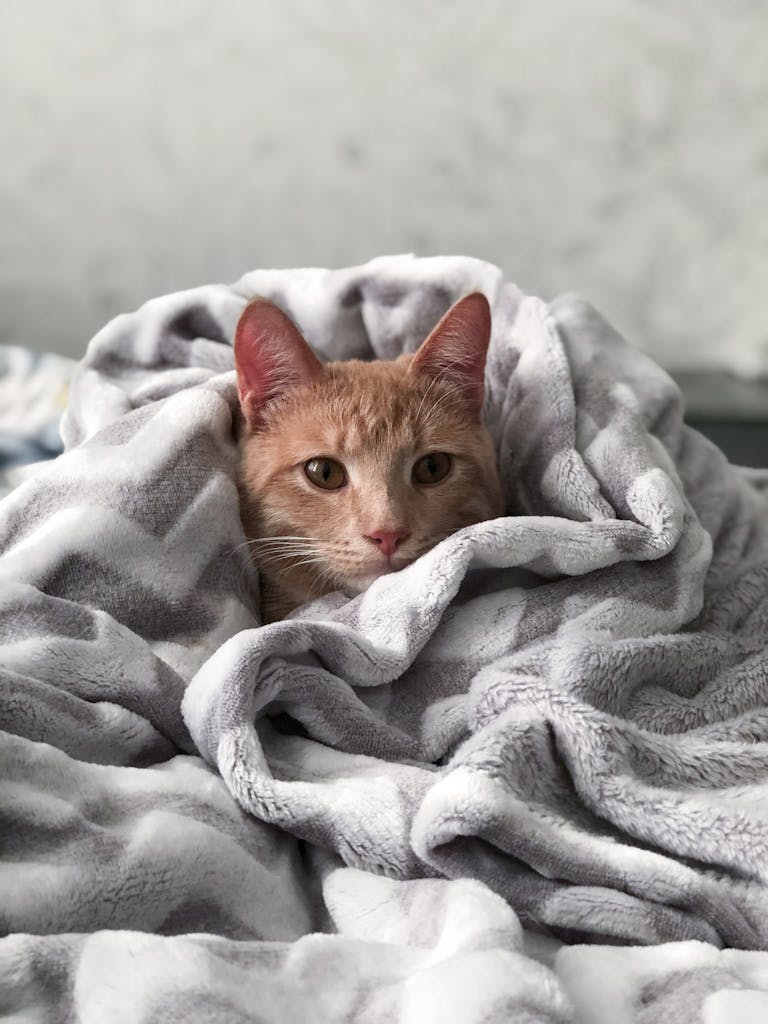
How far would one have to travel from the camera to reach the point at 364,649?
101cm

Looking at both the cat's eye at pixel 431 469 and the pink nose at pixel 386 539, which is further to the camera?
the cat's eye at pixel 431 469

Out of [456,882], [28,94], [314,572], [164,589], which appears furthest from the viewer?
[28,94]

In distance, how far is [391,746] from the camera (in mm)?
1005

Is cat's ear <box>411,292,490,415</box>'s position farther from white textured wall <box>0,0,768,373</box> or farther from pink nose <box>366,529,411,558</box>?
white textured wall <box>0,0,768,373</box>

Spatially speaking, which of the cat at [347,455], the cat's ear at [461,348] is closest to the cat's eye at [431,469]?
the cat at [347,455]

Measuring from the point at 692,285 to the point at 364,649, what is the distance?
4.76ft

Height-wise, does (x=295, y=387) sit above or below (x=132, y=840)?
above

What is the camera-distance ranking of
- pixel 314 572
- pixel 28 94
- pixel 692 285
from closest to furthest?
pixel 314 572 → pixel 28 94 → pixel 692 285

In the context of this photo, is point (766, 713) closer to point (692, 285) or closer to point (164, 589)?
point (164, 589)

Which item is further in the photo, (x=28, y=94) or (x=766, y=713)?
(x=28, y=94)

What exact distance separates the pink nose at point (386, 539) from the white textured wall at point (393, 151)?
1.08m

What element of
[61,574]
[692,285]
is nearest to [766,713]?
[61,574]

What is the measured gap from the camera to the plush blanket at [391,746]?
72cm

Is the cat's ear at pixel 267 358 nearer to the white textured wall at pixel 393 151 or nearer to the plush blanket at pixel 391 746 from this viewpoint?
the plush blanket at pixel 391 746
